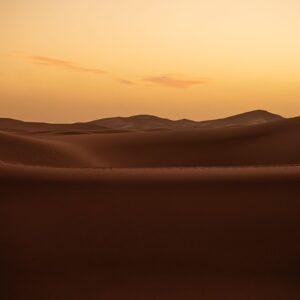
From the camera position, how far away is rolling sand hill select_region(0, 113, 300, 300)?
307 centimetres

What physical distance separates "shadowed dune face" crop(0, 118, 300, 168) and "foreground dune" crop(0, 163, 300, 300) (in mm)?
4582

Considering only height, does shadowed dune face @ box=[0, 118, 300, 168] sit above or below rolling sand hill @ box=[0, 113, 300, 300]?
above

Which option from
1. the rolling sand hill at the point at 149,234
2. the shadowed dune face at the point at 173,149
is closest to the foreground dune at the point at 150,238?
the rolling sand hill at the point at 149,234

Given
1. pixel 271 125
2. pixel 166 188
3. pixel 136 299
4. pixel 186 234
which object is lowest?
pixel 136 299

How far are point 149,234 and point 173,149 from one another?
7912 mm

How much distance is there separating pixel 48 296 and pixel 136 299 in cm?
54

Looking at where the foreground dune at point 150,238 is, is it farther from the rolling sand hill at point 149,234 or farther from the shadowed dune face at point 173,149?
the shadowed dune face at point 173,149

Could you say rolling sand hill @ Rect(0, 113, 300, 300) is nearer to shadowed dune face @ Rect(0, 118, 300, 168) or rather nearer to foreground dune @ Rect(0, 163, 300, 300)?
foreground dune @ Rect(0, 163, 300, 300)

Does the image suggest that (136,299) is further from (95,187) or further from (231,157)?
(231,157)

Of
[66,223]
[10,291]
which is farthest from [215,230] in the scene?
[10,291]

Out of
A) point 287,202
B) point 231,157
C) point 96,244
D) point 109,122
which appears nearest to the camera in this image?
point 96,244

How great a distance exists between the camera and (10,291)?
2969mm

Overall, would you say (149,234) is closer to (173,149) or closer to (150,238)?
(150,238)

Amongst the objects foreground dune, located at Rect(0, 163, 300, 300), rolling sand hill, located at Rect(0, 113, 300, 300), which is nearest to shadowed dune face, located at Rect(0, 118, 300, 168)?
rolling sand hill, located at Rect(0, 113, 300, 300)
